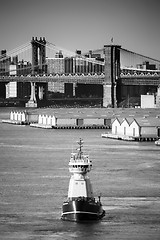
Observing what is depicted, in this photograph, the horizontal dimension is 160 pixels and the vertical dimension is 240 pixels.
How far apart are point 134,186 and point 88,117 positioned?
188 ft

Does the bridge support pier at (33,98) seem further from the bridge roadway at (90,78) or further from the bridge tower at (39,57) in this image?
the bridge tower at (39,57)

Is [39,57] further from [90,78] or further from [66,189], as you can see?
[66,189]

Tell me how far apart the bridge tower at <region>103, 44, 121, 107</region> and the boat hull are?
369ft

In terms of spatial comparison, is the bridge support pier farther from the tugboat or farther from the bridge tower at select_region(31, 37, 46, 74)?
the tugboat

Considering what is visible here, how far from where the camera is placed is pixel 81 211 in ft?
131

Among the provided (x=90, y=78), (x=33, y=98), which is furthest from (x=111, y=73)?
(x=33, y=98)

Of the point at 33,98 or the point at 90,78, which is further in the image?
the point at 33,98

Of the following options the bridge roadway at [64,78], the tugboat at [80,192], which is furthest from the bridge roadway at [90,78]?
the tugboat at [80,192]

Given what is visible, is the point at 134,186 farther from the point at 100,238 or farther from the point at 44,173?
the point at 100,238

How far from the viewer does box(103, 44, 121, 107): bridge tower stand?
157250 mm

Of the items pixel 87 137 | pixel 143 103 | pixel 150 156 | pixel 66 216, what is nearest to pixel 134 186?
pixel 66 216

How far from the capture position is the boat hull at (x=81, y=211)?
130 feet

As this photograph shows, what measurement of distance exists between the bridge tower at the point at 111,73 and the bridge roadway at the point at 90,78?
807 millimetres

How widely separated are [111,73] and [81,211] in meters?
121
